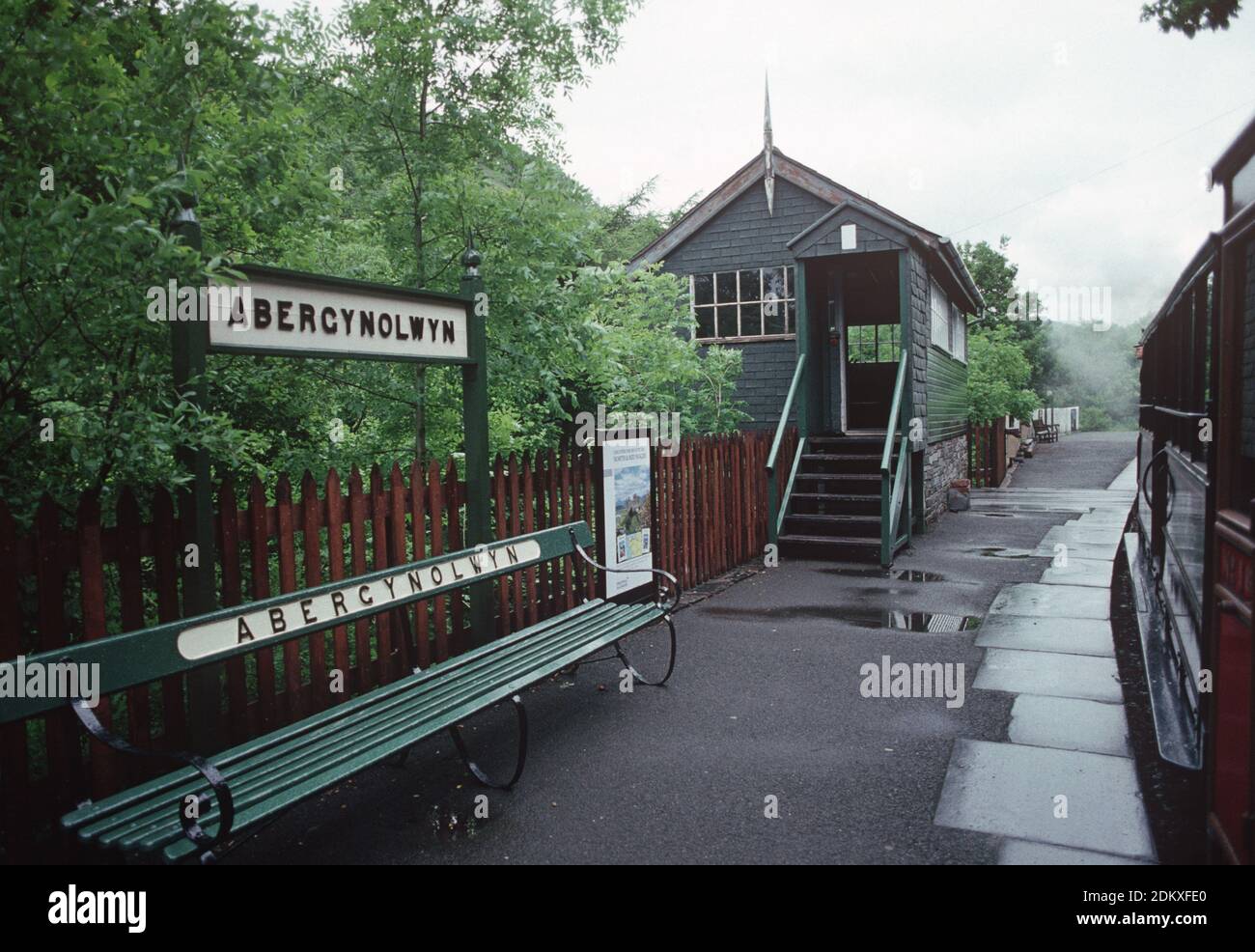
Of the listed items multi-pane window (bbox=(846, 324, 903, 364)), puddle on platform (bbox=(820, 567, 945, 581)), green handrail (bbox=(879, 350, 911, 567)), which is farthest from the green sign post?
multi-pane window (bbox=(846, 324, 903, 364))

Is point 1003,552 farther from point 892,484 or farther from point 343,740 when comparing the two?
point 343,740

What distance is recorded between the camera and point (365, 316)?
4.91 m

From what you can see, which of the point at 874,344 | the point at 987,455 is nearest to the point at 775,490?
the point at 874,344

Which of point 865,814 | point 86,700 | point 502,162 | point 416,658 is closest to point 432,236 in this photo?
point 502,162

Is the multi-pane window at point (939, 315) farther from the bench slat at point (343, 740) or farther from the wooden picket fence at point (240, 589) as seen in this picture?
the bench slat at point (343, 740)

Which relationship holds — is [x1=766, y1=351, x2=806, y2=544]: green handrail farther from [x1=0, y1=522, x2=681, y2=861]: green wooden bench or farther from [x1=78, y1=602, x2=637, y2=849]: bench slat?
[x1=78, y1=602, x2=637, y2=849]: bench slat

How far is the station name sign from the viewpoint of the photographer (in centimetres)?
413

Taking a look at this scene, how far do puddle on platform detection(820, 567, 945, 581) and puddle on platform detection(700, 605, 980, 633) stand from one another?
5.37 feet

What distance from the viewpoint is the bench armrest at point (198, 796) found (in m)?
2.88

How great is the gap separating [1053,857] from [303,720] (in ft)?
10.6

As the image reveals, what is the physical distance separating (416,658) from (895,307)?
12.5 meters

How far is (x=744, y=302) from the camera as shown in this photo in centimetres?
1619

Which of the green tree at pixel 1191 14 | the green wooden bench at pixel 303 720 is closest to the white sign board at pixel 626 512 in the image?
the green wooden bench at pixel 303 720
